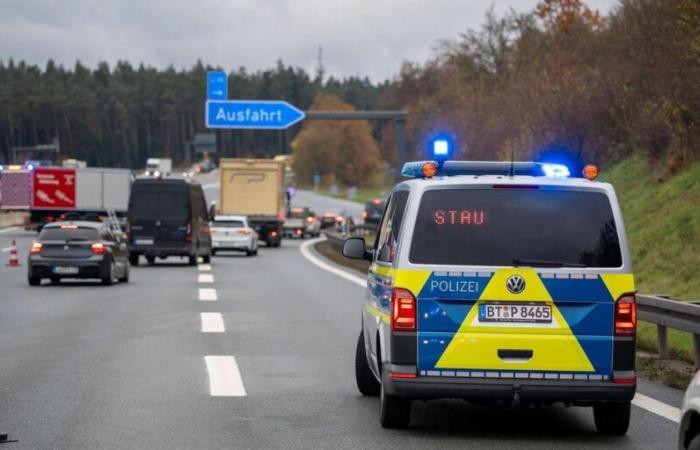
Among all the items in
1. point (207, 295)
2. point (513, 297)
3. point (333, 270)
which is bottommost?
point (333, 270)

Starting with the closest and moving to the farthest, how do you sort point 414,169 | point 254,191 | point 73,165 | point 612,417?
point 612,417 → point 414,169 → point 254,191 → point 73,165

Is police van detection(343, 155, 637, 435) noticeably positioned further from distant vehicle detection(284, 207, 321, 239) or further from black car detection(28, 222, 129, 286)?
distant vehicle detection(284, 207, 321, 239)

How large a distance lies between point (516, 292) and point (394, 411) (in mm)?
1257

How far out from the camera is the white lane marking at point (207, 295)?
88.4 feet

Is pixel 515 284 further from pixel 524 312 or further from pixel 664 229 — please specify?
pixel 664 229

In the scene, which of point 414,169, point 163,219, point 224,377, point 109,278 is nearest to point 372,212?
point 163,219

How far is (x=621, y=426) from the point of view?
1062 cm

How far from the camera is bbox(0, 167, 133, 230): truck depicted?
231 ft

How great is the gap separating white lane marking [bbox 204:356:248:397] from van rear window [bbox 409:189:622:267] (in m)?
3.24

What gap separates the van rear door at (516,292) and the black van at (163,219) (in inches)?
1290

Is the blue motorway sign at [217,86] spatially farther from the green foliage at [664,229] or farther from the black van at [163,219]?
the green foliage at [664,229]

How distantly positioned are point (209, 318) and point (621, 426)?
12.1 meters

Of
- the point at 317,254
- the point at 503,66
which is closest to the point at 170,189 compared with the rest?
the point at 317,254

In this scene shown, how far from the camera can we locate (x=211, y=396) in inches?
502
